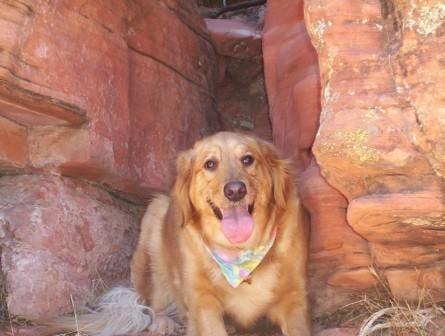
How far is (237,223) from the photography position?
13.6ft

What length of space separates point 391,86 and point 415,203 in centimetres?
63

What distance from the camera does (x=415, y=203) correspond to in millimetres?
3334

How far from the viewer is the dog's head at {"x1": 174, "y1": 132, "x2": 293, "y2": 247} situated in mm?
4160

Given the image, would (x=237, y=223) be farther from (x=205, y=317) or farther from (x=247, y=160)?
(x=205, y=317)

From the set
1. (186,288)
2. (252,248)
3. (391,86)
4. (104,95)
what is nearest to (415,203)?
(391,86)

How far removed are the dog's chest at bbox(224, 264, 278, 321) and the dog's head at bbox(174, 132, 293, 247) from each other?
0.73ft

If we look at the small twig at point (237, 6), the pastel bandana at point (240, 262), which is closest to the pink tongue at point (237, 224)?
the pastel bandana at point (240, 262)

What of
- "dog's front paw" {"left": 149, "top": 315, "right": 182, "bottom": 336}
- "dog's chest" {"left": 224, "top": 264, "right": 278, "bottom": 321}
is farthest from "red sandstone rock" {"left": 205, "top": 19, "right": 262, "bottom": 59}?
"dog's chest" {"left": 224, "top": 264, "right": 278, "bottom": 321}

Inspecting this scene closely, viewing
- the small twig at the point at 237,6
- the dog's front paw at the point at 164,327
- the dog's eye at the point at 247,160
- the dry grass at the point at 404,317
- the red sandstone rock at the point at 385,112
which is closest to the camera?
the red sandstone rock at the point at 385,112

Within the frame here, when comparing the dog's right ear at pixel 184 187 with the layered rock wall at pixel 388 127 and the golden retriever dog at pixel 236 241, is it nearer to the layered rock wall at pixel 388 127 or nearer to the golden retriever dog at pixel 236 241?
the golden retriever dog at pixel 236 241

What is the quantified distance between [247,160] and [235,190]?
38 centimetres

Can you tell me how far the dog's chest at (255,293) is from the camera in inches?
167

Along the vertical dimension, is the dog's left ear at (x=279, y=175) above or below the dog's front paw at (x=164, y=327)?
above

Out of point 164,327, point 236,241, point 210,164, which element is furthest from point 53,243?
point 236,241
